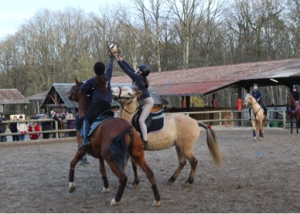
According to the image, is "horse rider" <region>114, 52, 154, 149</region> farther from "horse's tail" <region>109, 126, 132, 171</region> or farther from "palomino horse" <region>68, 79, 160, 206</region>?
"horse's tail" <region>109, 126, 132, 171</region>

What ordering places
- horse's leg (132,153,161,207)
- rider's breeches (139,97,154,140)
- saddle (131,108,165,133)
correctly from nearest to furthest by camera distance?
horse's leg (132,153,161,207), rider's breeches (139,97,154,140), saddle (131,108,165,133)

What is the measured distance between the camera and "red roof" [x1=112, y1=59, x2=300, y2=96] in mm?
25359

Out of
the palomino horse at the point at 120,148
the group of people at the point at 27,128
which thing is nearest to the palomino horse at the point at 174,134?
the palomino horse at the point at 120,148

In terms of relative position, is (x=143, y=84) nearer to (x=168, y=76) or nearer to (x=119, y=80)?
(x=168, y=76)

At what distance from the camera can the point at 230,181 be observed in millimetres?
7309

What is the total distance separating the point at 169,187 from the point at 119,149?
172 centimetres

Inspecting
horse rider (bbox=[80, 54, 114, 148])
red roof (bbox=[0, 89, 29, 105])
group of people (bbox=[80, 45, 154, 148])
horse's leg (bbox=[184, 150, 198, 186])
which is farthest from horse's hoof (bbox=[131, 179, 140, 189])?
red roof (bbox=[0, 89, 29, 105])

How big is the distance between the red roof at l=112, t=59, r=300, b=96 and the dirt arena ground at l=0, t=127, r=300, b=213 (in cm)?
1466

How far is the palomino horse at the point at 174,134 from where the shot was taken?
269 inches

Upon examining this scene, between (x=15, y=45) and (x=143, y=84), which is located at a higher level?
(x=15, y=45)

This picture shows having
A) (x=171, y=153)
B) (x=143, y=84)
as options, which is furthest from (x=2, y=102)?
(x=143, y=84)

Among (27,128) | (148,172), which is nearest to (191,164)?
(148,172)

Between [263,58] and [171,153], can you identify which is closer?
[171,153]

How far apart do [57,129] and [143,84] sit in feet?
39.3
